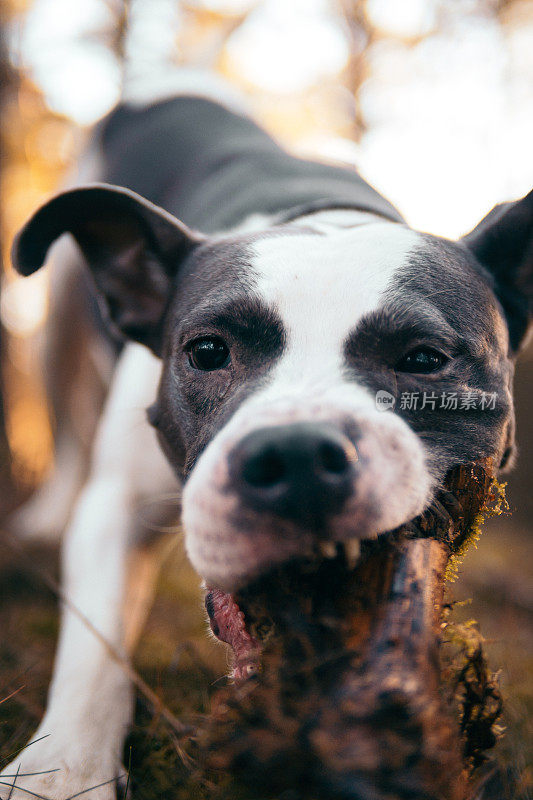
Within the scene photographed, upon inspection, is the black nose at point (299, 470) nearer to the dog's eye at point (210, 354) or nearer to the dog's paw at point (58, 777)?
the dog's eye at point (210, 354)

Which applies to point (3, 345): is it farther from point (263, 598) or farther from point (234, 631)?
point (263, 598)

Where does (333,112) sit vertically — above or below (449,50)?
below

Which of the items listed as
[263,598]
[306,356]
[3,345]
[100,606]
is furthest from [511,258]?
[3,345]

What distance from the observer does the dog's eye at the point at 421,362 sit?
1.71 meters

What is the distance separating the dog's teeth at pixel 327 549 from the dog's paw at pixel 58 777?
0.96 m

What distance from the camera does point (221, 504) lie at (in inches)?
50.6

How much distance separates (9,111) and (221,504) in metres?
5.98

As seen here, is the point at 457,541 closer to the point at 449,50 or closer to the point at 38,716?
the point at 38,716

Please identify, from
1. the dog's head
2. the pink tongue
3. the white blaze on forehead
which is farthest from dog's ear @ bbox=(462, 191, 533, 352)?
the pink tongue

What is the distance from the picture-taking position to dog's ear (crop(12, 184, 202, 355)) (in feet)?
7.00

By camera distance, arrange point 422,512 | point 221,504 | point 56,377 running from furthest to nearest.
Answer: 1. point 56,377
2. point 422,512
3. point 221,504

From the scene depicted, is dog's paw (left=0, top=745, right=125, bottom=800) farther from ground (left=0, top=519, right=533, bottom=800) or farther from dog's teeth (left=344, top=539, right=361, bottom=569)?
dog's teeth (left=344, top=539, right=361, bottom=569)

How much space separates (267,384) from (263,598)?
0.51m

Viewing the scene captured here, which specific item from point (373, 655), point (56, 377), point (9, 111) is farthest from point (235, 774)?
point (9, 111)
